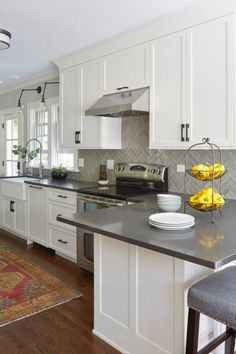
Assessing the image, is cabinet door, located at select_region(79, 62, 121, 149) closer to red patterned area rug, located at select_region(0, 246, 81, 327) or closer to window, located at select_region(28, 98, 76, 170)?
window, located at select_region(28, 98, 76, 170)

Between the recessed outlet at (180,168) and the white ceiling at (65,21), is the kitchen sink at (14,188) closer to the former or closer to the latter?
the white ceiling at (65,21)

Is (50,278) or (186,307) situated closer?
(186,307)

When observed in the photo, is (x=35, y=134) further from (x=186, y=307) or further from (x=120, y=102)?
(x=186, y=307)

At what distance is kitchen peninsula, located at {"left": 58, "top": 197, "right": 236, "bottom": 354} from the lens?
1.48 metres

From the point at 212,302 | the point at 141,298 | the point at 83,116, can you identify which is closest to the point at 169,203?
the point at 141,298

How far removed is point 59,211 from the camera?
3748mm

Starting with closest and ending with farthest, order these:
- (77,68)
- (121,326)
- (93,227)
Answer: (93,227) < (121,326) < (77,68)

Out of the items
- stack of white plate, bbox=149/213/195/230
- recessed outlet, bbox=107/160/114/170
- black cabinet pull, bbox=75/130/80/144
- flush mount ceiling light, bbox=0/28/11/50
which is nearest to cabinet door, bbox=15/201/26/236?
black cabinet pull, bbox=75/130/80/144

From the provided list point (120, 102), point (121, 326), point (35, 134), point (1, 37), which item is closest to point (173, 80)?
point (120, 102)

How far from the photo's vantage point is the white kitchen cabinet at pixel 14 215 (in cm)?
451

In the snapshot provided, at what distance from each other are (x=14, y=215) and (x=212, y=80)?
11.4ft

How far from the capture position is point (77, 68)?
12.6 feet

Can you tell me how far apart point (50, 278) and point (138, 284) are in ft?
5.31

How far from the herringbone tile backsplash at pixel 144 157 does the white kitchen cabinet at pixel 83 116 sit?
16 centimetres
